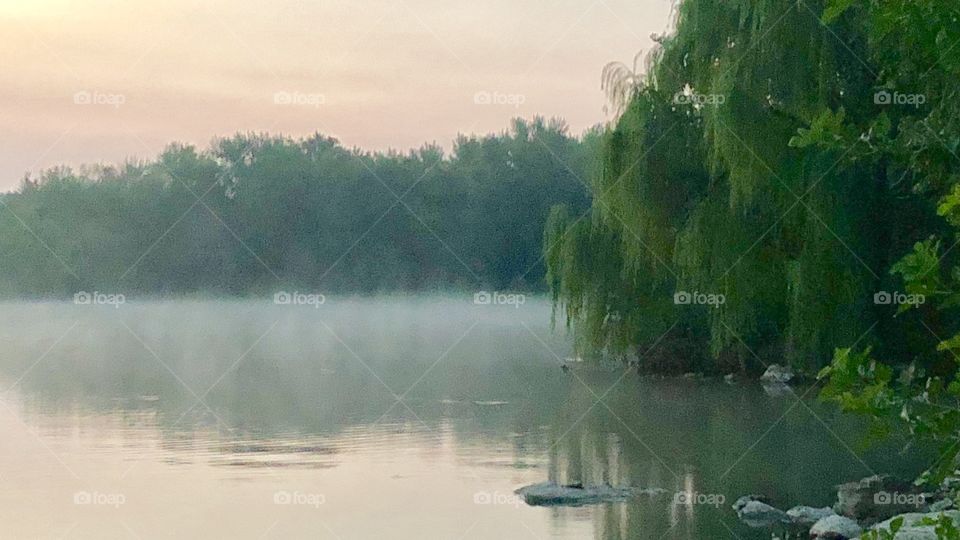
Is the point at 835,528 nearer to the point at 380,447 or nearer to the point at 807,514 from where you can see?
the point at 807,514

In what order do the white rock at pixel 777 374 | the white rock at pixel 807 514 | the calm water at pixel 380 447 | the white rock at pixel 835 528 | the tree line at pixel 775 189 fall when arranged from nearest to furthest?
the white rock at pixel 835 528 → the white rock at pixel 807 514 → the calm water at pixel 380 447 → the tree line at pixel 775 189 → the white rock at pixel 777 374

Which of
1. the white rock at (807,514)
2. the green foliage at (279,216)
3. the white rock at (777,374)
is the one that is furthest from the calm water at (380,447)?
the green foliage at (279,216)

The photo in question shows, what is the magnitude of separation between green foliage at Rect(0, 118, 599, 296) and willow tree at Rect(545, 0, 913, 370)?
54.7ft

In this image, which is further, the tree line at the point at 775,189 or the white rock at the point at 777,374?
the white rock at the point at 777,374

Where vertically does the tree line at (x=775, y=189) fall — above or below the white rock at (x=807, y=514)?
above

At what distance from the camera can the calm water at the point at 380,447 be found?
25.2ft

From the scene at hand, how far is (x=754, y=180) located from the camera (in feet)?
36.9

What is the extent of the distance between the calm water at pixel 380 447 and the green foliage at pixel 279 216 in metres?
10.5

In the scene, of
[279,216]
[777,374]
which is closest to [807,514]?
[777,374]

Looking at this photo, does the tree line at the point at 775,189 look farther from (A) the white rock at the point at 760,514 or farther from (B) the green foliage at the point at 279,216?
(B) the green foliage at the point at 279,216

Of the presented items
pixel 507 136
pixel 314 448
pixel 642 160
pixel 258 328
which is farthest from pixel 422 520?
pixel 507 136

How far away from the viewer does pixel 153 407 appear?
1354 centimetres

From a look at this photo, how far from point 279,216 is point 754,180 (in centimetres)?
2206

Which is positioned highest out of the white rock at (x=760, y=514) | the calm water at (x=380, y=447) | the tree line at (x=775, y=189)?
the tree line at (x=775, y=189)
